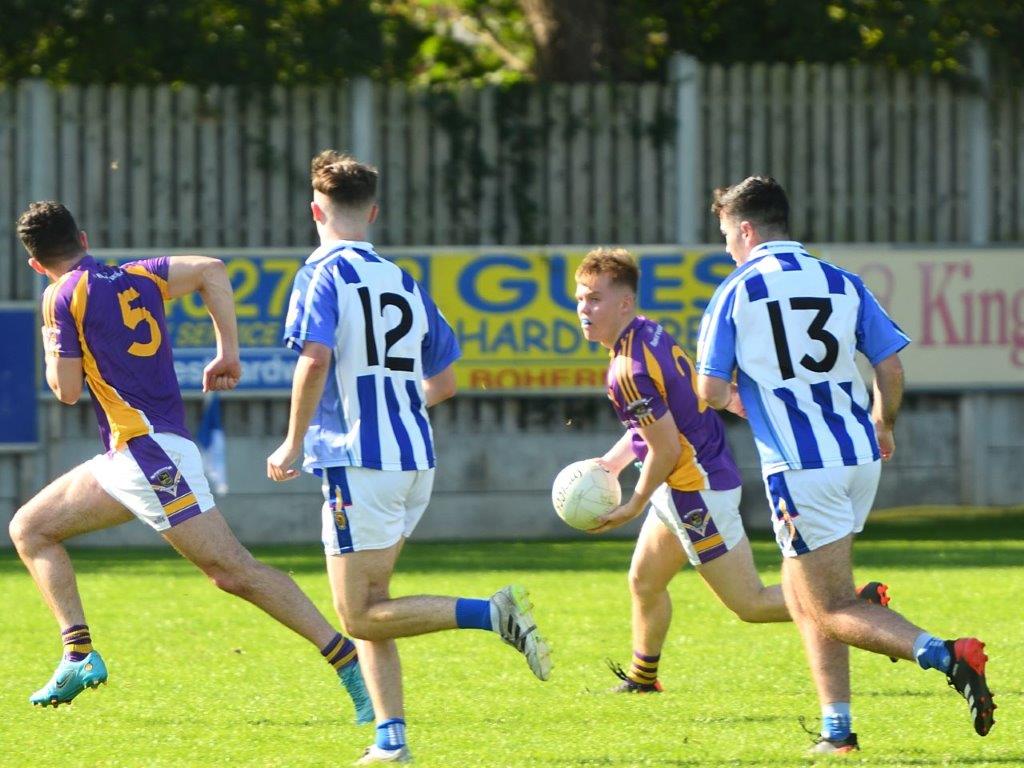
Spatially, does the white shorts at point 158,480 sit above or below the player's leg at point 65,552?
above

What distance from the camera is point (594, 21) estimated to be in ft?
53.6

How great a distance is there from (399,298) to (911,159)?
35.3 feet

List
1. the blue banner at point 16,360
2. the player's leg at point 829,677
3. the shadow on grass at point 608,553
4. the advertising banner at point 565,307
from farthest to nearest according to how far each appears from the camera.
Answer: the advertising banner at point 565,307 → the blue banner at point 16,360 → the shadow on grass at point 608,553 → the player's leg at point 829,677

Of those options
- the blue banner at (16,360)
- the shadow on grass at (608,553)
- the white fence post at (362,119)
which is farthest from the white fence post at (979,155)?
the blue banner at (16,360)

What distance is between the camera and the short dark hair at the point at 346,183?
234 inches

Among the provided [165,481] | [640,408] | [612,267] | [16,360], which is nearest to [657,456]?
[640,408]

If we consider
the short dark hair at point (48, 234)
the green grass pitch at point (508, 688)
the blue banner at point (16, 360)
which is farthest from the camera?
the blue banner at point (16, 360)

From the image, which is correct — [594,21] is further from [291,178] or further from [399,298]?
[399,298]

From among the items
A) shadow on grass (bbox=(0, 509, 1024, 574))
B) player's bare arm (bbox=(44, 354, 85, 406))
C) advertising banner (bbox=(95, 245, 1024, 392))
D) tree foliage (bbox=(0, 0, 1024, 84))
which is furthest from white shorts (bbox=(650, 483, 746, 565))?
tree foliage (bbox=(0, 0, 1024, 84))

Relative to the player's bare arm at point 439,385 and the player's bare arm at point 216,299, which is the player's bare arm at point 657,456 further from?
the player's bare arm at point 216,299

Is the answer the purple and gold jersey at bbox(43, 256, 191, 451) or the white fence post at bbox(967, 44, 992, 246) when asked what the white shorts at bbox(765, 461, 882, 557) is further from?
the white fence post at bbox(967, 44, 992, 246)

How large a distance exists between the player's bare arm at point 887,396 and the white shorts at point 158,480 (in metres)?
2.54

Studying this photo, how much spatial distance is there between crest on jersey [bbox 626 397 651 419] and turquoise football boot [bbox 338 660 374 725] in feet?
4.52

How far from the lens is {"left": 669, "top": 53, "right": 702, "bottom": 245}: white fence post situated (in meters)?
→ 15.5
